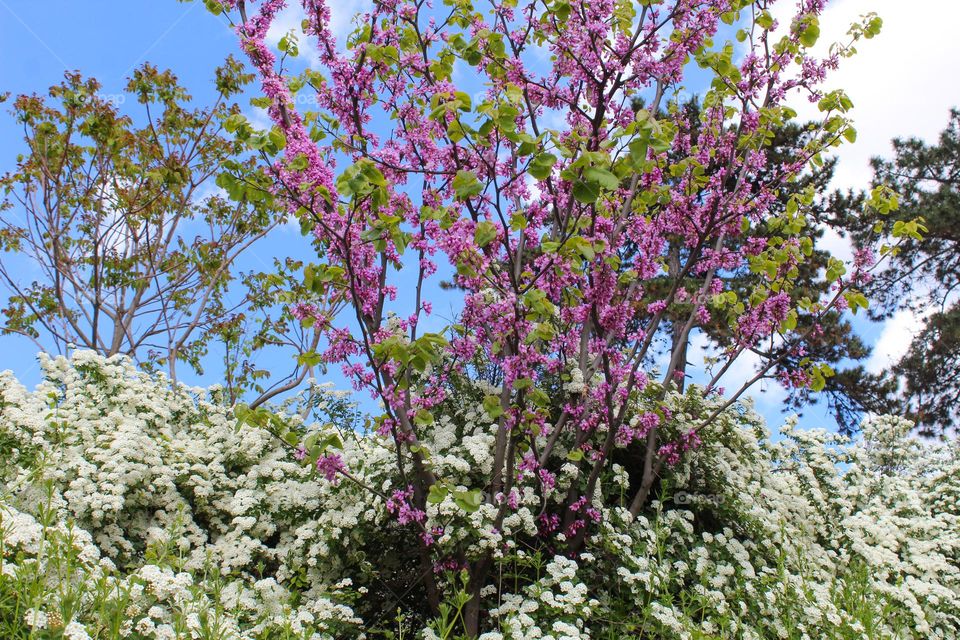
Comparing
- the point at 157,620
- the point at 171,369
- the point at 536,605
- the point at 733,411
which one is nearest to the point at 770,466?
the point at 733,411

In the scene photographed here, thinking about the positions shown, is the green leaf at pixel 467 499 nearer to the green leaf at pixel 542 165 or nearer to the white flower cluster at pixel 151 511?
the white flower cluster at pixel 151 511

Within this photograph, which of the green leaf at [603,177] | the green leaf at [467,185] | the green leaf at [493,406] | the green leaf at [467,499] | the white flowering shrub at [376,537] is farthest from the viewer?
the green leaf at [493,406]

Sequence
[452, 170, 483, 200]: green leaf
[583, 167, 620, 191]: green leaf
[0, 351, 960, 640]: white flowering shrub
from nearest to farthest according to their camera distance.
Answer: [583, 167, 620, 191]: green leaf, [452, 170, 483, 200]: green leaf, [0, 351, 960, 640]: white flowering shrub

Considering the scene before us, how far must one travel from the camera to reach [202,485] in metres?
5.49

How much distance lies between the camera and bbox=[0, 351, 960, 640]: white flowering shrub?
3967mm

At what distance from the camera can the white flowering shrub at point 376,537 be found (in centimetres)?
397

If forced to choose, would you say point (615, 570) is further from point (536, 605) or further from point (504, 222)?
point (504, 222)

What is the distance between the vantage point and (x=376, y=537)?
527cm

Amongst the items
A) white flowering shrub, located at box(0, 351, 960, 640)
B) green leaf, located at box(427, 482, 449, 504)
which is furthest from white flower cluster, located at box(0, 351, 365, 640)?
green leaf, located at box(427, 482, 449, 504)

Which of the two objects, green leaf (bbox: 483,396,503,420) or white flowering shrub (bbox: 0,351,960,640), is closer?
white flowering shrub (bbox: 0,351,960,640)

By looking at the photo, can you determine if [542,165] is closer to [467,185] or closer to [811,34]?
[467,185]

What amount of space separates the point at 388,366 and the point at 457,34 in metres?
2.12

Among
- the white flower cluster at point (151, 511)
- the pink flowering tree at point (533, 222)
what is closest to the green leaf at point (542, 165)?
the pink flowering tree at point (533, 222)

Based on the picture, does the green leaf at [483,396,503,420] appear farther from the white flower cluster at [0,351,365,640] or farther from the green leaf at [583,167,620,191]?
the green leaf at [583,167,620,191]
